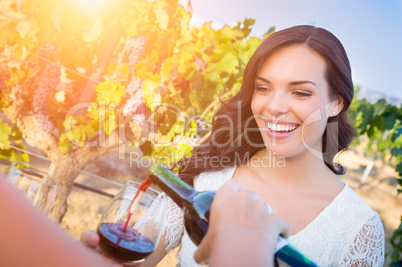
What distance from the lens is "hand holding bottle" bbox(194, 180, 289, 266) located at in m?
0.54

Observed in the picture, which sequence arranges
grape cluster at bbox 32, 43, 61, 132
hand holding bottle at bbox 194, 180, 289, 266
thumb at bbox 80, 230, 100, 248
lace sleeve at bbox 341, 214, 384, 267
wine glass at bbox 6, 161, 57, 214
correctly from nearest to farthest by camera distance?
hand holding bottle at bbox 194, 180, 289, 266 < wine glass at bbox 6, 161, 57, 214 < thumb at bbox 80, 230, 100, 248 < lace sleeve at bbox 341, 214, 384, 267 < grape cluster at bbox 32, 43, 61, 132

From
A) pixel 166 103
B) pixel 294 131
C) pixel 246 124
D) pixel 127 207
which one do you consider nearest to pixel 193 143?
pixel 166 103

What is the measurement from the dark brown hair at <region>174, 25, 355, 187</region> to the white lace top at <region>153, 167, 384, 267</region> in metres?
0.31

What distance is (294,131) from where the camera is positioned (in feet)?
5.16

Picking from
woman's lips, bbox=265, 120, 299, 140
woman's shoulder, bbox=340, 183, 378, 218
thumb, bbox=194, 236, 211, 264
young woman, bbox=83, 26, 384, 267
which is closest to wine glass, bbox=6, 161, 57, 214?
thumb, bbox=194, 236, 211, 264

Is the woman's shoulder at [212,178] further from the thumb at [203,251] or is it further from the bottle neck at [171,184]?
the thumb at [203,251]

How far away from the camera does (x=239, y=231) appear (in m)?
0.57

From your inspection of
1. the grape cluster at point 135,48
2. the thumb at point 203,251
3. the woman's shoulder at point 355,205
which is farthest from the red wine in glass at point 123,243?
the grape cluster at point 135,48

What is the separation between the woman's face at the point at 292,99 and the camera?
5.03 feet

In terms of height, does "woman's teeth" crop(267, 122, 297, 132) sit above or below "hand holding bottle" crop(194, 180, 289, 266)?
below

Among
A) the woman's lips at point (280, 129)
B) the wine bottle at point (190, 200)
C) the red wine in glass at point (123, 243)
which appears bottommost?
the red wine in glass at point (123, 243)

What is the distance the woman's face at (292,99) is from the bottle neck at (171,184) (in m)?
0.82

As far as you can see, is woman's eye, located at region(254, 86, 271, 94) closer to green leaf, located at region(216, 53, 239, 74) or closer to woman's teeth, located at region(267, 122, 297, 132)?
woman's teeth, located at region(267, 122, 297, 132)

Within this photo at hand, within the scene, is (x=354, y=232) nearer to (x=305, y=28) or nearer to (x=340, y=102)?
(x=340, y=102)
